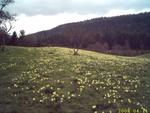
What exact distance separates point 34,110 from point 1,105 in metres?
2.56

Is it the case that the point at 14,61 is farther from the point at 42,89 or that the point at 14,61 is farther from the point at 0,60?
the point at 42,89

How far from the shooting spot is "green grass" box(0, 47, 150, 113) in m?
23.2

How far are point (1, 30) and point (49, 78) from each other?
35339 mm

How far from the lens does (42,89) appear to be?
2717cm

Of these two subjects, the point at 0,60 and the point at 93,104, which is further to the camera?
the point at 0,60

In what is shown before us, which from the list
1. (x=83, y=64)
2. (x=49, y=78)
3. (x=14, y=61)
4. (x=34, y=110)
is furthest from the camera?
(x=14, y=61)

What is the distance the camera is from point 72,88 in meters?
27.6

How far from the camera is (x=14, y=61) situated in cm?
4472

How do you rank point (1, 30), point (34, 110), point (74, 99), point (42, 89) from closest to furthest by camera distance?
point (34, 110), point (74, 99), point (42, 89), point (1, 30)

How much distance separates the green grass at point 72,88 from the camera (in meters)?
23.2

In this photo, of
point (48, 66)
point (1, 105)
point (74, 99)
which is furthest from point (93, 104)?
point (48, 66)

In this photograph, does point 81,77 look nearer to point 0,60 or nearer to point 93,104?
point 93,104

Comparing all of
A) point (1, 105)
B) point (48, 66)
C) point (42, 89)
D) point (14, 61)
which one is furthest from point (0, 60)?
point (1, 105)

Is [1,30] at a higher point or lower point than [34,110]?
higher
